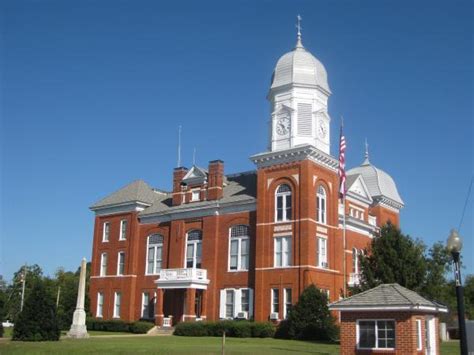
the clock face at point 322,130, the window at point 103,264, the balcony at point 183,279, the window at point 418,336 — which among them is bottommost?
the window at point 418,336

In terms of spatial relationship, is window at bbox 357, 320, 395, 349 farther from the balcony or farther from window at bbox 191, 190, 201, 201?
window at bbox 191, 190, 201, 201

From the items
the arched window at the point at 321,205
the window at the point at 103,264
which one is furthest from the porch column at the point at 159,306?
the arched window at the point at 321,205

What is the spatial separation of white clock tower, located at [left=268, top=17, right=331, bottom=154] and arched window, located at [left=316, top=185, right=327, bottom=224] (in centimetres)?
321

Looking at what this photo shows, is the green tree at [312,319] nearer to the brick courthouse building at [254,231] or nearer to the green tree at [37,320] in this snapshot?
the brick courthouse building at [254,231]

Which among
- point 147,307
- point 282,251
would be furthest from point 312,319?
point 147,307

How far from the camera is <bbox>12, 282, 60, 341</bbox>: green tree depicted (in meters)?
33.1

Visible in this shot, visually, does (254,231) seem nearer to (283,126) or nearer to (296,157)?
(296,157)

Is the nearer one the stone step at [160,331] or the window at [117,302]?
the stone step at [160,331]

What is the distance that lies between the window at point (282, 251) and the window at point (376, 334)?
2214 cm

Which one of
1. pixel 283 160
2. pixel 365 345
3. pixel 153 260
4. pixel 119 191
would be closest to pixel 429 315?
pixel 365 345

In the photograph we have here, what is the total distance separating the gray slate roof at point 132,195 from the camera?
5938cm

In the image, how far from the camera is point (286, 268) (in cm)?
4581

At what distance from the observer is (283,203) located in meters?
47.5

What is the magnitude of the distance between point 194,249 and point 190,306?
5495 mm
